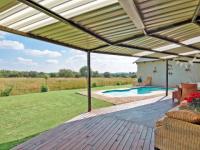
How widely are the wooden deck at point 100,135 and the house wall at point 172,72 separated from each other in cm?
1574

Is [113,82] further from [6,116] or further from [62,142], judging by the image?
[62,142]

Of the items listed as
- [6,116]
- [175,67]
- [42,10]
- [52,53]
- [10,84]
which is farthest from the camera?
[52,53]

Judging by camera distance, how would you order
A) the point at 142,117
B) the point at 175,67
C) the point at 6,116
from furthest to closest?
the point at 175,67, the point at 6,116, the point at 142,117

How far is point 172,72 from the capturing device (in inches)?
918

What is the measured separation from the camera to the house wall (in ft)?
73.0

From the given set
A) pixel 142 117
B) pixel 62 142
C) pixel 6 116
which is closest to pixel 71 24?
pixel 62 142

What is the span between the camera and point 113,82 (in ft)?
95.0

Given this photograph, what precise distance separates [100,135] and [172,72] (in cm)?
1918

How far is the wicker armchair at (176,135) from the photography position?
3658mm

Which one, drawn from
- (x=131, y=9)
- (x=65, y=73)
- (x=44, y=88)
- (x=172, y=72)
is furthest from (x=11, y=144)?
(x=65, y=73)

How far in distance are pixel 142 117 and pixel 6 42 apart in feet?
103

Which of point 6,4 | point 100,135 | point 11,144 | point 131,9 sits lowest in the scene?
point 11,144

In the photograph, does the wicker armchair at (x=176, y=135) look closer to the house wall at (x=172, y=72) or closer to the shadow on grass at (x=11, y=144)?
the shadow on grass at (x=11, y=144)

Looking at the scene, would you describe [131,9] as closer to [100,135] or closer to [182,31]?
[182,31]
